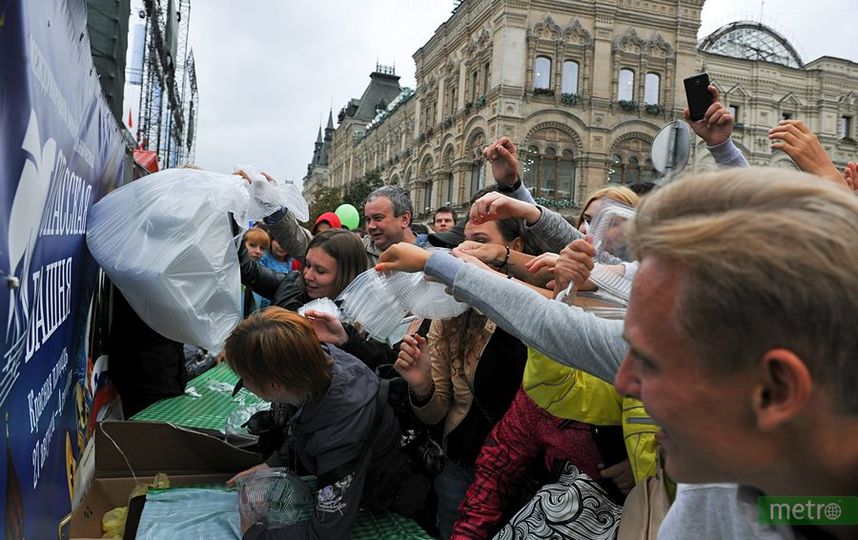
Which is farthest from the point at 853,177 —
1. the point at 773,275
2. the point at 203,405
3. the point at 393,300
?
the point at 203,405

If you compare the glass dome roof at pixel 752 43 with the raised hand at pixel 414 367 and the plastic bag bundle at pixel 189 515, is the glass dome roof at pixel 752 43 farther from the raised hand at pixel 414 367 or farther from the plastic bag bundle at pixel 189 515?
the plastic bag bundle at pixel 189 515

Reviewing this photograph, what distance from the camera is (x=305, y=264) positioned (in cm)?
321

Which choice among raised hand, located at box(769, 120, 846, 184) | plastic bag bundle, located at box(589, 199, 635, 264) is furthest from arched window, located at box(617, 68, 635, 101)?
plastic bag bundle, located at box(589, 199, 635, 264)

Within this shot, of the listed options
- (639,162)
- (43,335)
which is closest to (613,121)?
(639,162)

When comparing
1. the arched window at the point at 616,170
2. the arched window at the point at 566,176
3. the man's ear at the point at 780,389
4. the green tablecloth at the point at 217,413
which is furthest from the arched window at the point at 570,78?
the man's ear at the point at 780,389

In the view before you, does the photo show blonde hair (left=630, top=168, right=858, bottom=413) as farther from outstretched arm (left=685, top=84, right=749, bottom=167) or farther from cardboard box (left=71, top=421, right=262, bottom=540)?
cardboard box (left=71, top=421, right=262, bottom=540)

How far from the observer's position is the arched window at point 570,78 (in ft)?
83.8

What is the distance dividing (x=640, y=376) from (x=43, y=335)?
5.76 ft

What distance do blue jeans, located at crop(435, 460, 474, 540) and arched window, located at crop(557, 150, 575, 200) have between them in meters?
24.1

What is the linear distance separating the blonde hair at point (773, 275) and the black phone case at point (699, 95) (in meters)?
1.99

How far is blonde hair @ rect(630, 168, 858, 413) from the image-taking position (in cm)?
62

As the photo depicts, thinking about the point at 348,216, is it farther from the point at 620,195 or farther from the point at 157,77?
the point at 157,77

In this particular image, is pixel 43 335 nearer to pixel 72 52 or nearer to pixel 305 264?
pixel 72 52

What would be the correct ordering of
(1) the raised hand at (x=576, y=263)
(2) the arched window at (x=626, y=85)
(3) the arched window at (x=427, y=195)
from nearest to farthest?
(1) the raised hand at (x=576, y=263) < (2) the arched window at (x=626, y=85) < (3) the arched window at (x=427, y=195)
